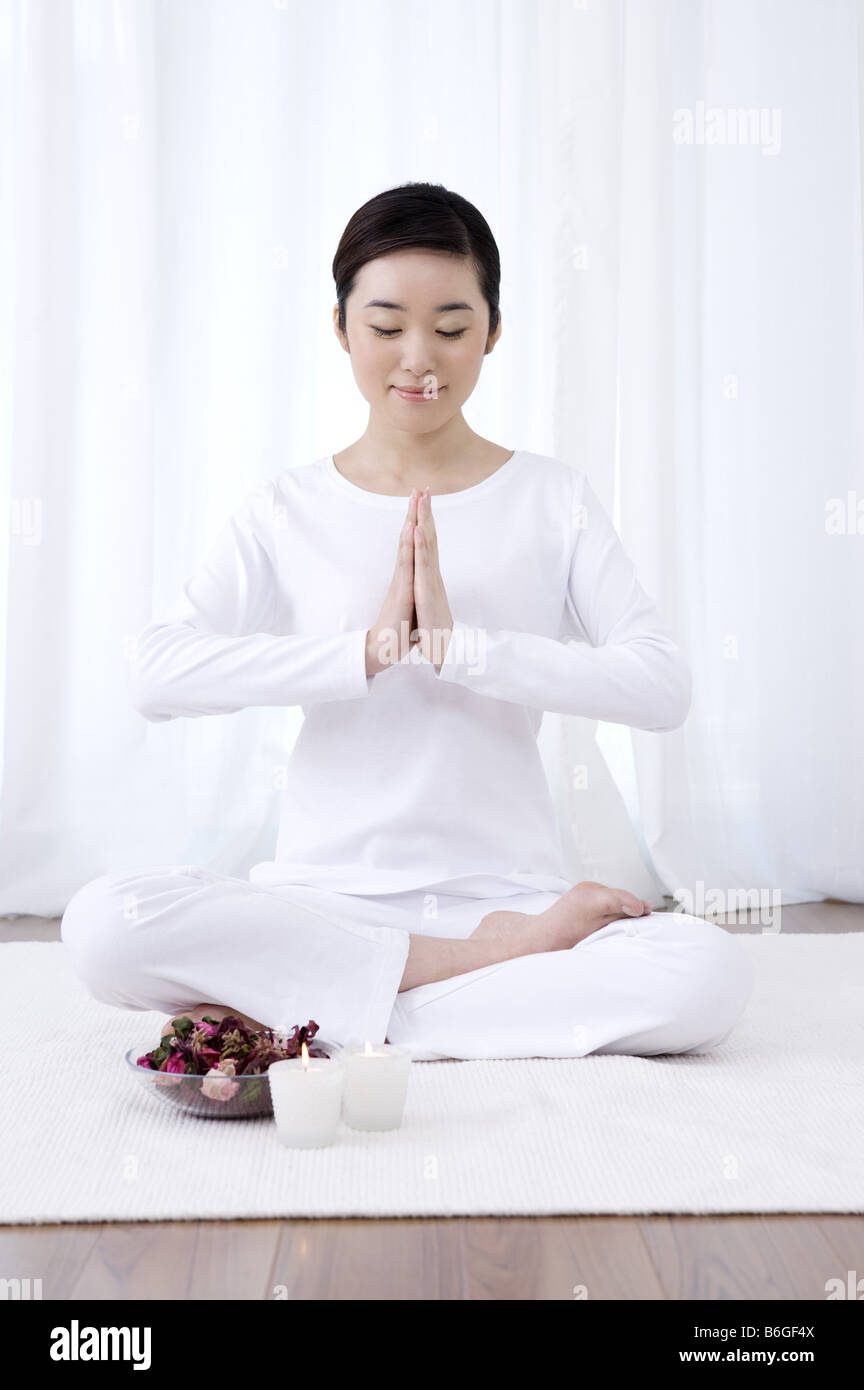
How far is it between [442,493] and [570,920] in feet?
2.14

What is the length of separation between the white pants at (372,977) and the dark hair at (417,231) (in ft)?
2.89

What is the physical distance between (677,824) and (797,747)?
13.8 inches

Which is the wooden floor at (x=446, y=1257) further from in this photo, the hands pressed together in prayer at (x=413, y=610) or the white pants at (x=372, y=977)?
the hands pressed together in prayer at (x=413, y=610)

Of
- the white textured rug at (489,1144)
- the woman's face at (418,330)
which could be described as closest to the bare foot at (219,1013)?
the white textured rug at (489,1144)

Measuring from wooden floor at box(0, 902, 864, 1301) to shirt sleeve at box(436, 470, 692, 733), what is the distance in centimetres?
73

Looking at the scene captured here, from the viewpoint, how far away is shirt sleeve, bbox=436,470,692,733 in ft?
5.89

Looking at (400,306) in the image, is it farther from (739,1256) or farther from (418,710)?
(739,1256)

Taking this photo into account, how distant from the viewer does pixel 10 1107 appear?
1562 millimetres

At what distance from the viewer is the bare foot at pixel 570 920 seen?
1808 mm

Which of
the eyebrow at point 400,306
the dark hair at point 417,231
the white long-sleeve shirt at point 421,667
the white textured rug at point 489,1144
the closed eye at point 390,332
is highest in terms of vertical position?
the dark hair at point 417,231
